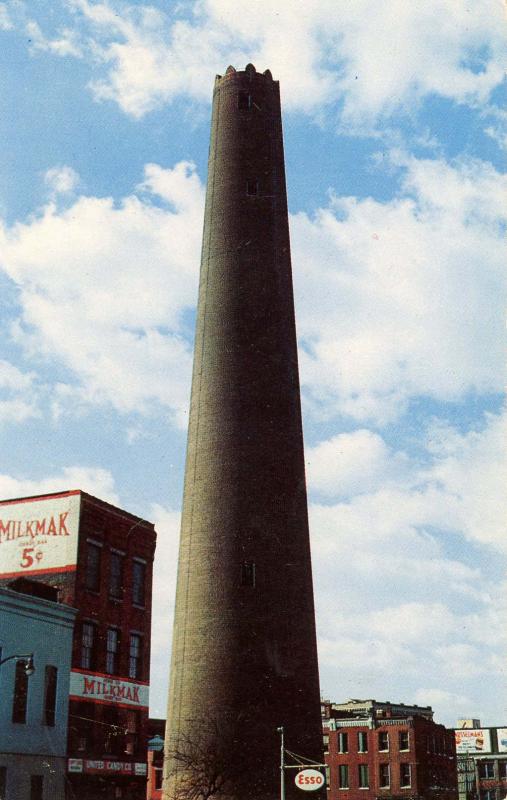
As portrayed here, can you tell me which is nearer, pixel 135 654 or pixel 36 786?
pixel 36 786

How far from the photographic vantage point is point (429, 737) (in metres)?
75.0

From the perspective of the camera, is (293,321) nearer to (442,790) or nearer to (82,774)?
(82,774)

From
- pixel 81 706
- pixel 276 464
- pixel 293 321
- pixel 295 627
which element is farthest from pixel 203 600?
pixel 293 321

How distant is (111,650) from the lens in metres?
41.9

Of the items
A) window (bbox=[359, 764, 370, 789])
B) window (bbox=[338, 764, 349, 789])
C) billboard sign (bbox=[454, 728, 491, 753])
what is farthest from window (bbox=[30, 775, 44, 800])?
billboard sign (bbox=[454, 728, 491, 753])

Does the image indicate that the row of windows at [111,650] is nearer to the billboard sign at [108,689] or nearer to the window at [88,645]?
the window at [88,645]

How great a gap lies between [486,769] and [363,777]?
3563 cm

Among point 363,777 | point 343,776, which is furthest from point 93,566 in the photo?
point 343,776

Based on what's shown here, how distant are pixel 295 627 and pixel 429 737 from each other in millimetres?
45734

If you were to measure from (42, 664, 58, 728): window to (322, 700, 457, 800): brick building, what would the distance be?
1667 inches

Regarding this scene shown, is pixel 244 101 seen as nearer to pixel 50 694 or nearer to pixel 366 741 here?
pixel 50 694

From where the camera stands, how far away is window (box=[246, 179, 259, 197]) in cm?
4022

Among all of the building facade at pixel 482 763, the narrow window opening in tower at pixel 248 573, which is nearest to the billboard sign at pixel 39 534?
the narrow window opening in tower at pixel 248 573

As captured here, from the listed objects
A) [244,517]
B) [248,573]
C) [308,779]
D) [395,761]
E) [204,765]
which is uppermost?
[244,517]
